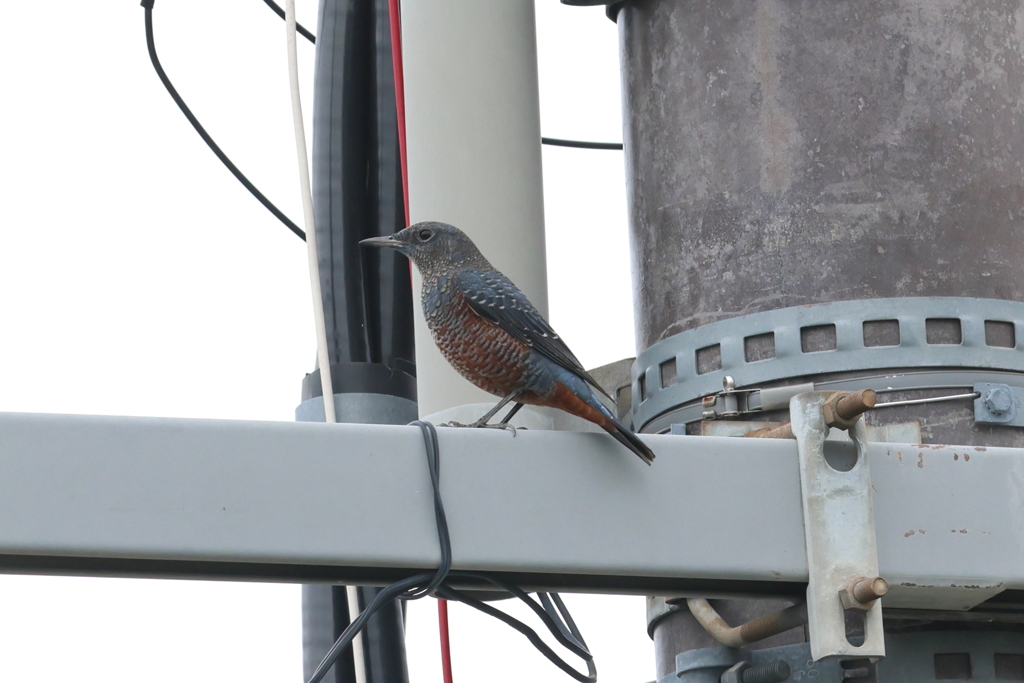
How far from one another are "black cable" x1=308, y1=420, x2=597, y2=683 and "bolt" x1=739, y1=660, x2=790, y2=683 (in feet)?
0.98

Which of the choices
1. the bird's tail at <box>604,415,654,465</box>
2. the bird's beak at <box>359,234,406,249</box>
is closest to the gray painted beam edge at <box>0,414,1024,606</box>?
the bird's tail at <box>604,415,654,465</box>

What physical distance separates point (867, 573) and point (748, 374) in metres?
0.47

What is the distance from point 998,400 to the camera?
2.04m

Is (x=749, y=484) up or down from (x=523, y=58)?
down

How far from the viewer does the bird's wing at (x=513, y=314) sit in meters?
2.13

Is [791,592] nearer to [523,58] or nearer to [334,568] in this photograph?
[334,568]

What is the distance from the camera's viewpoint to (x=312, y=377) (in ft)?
8.55

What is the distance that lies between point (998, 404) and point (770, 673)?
19.5 inches

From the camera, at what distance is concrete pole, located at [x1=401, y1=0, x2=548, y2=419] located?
2301 mm

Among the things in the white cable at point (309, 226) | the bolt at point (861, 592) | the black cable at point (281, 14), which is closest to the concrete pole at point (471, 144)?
the white cable at point (309, 226)

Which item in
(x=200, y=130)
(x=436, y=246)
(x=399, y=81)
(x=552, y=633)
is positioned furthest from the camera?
(x=200, y=130)

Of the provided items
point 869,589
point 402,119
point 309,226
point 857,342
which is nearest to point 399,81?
point 402,119

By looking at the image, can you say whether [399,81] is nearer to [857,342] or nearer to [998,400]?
[857,342]

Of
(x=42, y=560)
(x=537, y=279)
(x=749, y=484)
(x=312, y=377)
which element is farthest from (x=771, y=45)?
(x=42, y=560)
